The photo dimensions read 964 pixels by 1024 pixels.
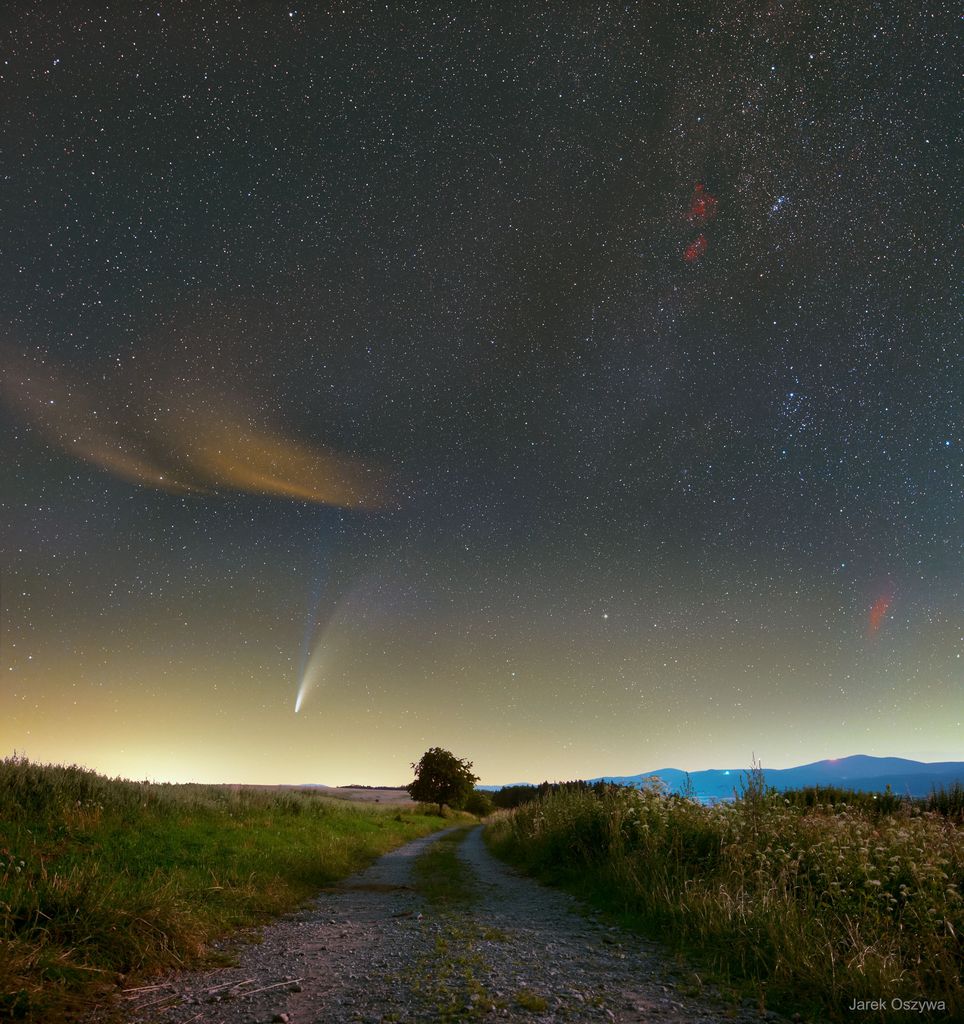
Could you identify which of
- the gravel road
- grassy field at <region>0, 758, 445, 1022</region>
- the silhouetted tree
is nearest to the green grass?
the gravel road

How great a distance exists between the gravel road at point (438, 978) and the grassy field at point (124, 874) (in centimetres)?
52

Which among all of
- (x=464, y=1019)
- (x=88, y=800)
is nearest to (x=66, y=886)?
(x=464, y=1019)

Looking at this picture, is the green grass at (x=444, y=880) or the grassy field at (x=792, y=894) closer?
the grassy field at (x=792, y=894)

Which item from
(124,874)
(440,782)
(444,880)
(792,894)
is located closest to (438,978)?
(792,894)

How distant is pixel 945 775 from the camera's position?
12008mm

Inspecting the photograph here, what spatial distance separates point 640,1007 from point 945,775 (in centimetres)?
1093

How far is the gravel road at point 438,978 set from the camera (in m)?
4.46

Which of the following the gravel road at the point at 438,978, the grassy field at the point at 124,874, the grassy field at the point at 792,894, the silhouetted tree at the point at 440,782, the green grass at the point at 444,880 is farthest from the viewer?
the silhouetted tree at the point at 440,782

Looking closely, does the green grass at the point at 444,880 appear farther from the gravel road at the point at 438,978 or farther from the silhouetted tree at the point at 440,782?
the silhouetted tree at the point at 440,782

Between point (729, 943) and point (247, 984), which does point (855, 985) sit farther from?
point (247, 984)

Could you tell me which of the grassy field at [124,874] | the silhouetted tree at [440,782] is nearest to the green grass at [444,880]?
the grassy field at [124,874]

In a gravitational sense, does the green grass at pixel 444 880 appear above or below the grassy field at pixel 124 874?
below

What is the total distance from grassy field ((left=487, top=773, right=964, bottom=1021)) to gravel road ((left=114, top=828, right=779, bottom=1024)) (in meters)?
0.65

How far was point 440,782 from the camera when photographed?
210 ft
